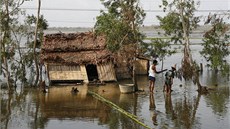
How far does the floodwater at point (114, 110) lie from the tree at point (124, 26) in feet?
8.40

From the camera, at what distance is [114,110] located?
1636 cm

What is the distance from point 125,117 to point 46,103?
5.36 m

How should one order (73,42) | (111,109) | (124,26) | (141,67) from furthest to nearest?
1. (141,67)
2. (73,42)
3. (124,26)
4. (111,109)

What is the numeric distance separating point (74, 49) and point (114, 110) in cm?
1149

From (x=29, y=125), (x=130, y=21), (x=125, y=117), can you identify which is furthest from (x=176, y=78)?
(x=29, y=125)

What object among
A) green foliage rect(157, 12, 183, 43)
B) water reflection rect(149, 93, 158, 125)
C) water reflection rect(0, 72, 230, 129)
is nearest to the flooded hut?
water reflection rect(0, 72, 230, 129)

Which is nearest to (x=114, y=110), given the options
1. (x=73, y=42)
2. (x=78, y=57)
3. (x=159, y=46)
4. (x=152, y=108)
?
(x=152, y=108)

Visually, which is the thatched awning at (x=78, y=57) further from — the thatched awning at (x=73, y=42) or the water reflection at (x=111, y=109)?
the water reflection at (x=111, y=109)

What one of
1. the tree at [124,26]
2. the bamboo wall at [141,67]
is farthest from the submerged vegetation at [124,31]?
the bamboo wall at [141,67]

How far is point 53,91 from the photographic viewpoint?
23250 millimetres

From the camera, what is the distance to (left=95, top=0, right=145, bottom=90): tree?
21000mm

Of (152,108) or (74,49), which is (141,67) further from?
(152,108)

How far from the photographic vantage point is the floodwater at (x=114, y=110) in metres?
13.7

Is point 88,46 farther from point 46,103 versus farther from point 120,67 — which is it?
point 46,103
